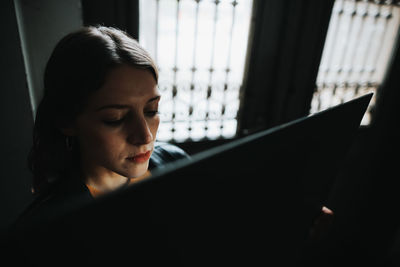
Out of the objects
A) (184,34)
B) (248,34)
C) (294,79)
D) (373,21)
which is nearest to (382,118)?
(373,21)

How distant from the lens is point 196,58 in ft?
4.07

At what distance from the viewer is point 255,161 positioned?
0.28m

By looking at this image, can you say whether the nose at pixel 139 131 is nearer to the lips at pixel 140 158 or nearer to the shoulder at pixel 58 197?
the lips at pixel 140 158

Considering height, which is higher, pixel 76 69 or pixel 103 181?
pixel 76 69

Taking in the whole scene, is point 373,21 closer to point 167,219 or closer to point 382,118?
point 382,118

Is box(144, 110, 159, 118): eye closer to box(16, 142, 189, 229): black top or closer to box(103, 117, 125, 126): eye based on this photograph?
box(103, 117, 125, 126): eye

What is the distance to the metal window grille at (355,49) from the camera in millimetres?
1426

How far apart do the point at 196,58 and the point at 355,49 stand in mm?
1046

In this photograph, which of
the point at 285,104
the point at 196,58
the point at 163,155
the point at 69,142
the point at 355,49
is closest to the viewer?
the point at 69,142

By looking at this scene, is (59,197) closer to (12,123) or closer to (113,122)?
(113,122)

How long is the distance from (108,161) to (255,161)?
484 mm

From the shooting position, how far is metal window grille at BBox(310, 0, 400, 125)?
143 centimetres

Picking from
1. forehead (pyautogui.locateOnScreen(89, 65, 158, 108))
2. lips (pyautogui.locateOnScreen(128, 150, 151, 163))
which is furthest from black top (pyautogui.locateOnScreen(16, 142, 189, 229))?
forehead (pyautogui.locateOnScreen(89, 65, 158, 108))

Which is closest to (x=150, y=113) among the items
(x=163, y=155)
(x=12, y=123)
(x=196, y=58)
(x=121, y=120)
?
(x=121, y=120)
